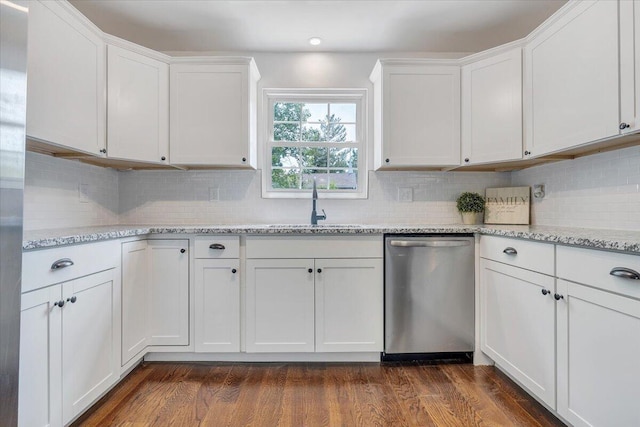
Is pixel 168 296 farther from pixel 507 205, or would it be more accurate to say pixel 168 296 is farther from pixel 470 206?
pixel 507 205

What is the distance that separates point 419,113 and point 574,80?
95 cm

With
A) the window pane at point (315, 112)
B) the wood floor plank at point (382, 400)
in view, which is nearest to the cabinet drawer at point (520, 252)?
the wood floor plank at point (382, 400)

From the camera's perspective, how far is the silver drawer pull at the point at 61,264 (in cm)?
137

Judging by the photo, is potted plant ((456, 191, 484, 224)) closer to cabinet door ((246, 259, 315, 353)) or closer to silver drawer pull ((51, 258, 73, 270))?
cabinet door ((246, 259, 315, 353))

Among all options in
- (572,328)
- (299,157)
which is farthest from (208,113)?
(572,328)

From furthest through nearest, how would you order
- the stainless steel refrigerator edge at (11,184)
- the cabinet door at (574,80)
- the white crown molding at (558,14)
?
1. the white crown molding at (558,14)
2. the cabinet door at (574,80)
3. the stainless steel refrigerator edge at (11,184)

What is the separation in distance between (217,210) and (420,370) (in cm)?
199

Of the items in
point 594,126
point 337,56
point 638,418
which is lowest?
→ point 638,418

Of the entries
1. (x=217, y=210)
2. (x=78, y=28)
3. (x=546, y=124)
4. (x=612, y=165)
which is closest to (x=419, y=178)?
(x=546, y=124)

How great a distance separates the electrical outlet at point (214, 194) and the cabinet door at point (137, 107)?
460mm

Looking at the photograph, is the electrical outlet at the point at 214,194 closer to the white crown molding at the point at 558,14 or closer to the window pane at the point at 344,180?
the window pane at the point at 344,180

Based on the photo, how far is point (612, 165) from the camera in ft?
6.00

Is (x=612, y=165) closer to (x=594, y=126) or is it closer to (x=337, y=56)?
(x=594, y=126)

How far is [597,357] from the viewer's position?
126 cm
